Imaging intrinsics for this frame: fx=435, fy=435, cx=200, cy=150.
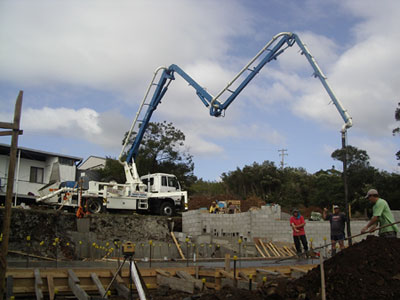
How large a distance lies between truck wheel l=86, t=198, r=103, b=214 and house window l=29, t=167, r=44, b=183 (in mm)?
9483

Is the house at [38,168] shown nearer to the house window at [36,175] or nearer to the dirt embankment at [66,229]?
the house window at [36,175]

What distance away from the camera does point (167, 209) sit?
82.6ft

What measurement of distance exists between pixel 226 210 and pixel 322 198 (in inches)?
452

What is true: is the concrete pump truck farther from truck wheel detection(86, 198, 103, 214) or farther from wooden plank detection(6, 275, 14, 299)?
wooden plank detection(6, 275, 14, 299)

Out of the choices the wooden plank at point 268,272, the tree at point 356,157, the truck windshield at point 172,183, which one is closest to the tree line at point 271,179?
the tree at point 356,157

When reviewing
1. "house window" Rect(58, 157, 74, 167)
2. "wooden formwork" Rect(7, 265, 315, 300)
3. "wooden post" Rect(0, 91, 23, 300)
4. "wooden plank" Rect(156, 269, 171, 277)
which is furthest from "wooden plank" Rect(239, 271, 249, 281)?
"house window" Rect(58, 157, 74, 167)

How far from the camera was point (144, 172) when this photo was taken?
36250 millimetres

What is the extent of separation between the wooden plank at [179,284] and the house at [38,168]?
21835 millimetres

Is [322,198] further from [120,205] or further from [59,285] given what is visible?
[59,285]

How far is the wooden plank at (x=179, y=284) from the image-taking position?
8.34 metres

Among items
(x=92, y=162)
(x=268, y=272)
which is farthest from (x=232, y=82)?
(x=92, y=162)

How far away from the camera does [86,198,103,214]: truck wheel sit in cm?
2262

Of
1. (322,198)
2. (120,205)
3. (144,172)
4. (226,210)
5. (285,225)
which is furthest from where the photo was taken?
(144,172)

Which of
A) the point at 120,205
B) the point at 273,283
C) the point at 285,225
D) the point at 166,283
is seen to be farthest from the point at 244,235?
the point at 273,283
